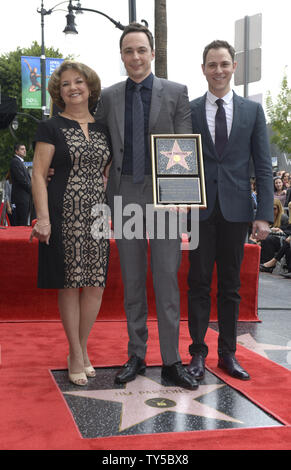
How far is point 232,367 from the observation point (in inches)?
145

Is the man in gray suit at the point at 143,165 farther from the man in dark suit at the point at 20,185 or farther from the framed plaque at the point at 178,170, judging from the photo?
the man in dark suit at the point at 20,185

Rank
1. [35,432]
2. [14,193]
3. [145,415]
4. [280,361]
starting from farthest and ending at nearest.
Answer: [14,193]
[280,361]
[145,415]
[35,432]

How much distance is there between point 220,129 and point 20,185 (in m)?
8.21

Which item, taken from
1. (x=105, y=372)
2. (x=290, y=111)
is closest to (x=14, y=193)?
(x=105, y=372)

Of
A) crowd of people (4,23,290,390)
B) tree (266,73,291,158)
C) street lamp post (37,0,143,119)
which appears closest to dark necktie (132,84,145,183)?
crowd of people (4,23,290,390)

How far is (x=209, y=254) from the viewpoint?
3.67 m

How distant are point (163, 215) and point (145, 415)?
1.21m

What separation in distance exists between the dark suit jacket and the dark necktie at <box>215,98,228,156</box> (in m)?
8.00

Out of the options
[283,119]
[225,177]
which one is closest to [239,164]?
[225,177]

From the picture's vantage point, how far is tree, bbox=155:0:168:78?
9086 millimetres

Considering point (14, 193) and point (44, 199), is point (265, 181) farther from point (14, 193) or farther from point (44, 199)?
point (14, 193)

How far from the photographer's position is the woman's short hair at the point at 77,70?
11.3 ft

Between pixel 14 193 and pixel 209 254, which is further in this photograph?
pixel 14 193

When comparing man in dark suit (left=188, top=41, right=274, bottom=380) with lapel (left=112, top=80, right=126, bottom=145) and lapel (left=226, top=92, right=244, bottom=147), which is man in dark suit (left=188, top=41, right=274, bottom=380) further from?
lapel (left=112, top=80, right=126, bottom=145)
